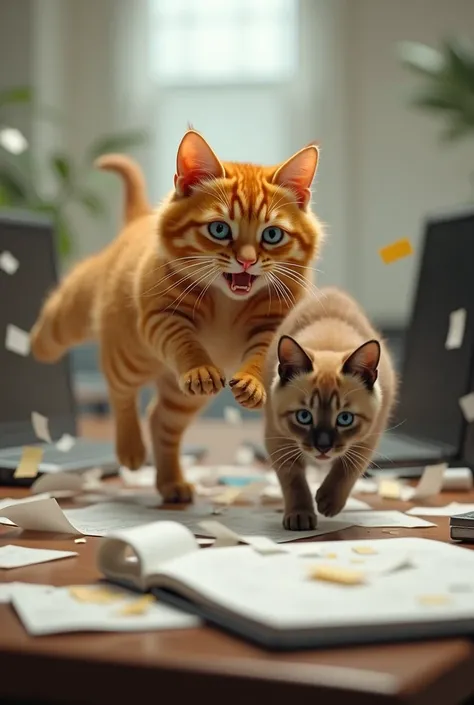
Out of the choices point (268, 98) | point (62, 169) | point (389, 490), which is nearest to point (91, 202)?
point (62, 169)

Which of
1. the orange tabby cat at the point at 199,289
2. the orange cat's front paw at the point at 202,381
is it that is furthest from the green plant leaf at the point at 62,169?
the orange cat's front paw at the point at 202,381

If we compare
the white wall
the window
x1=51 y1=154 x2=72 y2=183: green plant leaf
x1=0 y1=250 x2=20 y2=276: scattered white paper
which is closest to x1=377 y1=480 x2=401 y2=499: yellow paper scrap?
x1=0 y1=250 x2=20 y2=276: scattered white paper

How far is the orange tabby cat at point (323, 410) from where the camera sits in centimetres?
104

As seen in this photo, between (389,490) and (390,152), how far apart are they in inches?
121

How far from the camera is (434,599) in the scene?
0.68 meters

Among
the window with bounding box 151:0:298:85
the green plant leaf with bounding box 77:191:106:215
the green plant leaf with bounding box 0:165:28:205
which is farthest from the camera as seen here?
the window with bounding box 151:0:298:85

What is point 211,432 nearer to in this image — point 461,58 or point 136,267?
point 136,267

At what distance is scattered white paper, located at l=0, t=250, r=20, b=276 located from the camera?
1630 millimetres

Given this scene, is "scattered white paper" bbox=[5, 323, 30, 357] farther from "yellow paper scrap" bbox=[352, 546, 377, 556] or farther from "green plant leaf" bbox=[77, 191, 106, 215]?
"green plant leaf" bbox=[77, 191, 106, 215]

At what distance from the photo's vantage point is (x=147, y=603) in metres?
0.70

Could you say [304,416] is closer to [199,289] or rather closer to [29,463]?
[199,289]

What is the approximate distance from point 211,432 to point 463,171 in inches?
89.6

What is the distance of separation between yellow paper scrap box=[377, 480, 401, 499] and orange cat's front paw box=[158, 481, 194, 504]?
0.26 meters

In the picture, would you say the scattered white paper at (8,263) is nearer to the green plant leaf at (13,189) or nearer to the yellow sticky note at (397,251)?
the yellow sticky note at (397,251)
